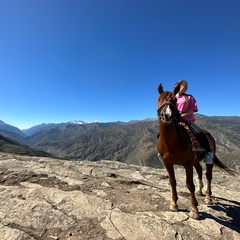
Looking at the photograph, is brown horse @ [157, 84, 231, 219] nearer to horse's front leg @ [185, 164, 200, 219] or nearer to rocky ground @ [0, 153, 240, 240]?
horse's front leg @ [185, 164, 200, 219]

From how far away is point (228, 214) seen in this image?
9305mm

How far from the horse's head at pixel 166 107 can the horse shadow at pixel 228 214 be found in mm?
4571

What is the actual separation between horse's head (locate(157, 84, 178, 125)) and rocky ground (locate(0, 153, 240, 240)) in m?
3.85

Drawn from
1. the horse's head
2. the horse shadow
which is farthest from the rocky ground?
the horse's head

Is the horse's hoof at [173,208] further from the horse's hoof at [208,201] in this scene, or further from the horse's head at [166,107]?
the horse's head at [166,107]

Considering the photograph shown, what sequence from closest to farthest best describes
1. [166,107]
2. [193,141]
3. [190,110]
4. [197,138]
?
[166,107]
[193,141]
[190,110]
[197,138]

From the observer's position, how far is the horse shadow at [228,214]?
8266 mm

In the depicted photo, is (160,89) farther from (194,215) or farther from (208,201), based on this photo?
(208,201)

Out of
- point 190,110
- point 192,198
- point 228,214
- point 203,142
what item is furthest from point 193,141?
point 228,214

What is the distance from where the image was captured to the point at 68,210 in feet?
26.4

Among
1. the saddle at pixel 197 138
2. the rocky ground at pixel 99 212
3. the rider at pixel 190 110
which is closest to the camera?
the rocky ground at pixel 99 212

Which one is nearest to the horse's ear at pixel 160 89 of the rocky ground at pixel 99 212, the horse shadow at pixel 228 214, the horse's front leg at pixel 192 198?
the horse's front leg at pixel 192 198

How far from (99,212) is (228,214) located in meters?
5.92

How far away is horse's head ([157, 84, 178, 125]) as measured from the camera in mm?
7184
